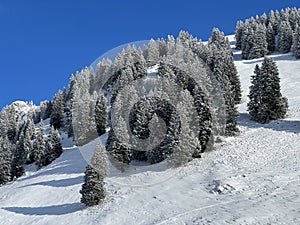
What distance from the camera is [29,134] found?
3095 inches

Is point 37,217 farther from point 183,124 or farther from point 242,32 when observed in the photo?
point 242,32

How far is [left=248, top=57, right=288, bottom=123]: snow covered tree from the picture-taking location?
57.2 metres

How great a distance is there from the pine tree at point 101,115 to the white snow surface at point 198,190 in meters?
14.7

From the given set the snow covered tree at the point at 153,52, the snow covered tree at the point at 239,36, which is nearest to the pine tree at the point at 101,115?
the snow covered tree at the point at 153,52

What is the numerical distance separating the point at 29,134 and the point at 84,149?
66.6 ft

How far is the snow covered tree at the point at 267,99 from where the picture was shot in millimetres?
57250

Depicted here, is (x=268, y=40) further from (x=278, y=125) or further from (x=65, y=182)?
(x=65, y=182)

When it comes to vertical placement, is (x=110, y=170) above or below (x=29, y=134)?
below

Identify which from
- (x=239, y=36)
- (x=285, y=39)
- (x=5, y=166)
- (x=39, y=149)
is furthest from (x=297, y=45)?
(x=5, y=166)

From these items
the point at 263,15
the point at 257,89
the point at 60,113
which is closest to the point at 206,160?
the point at 257,89

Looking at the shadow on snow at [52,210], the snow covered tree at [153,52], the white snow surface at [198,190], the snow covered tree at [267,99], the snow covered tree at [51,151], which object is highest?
→ the snow covered tree at [153,52]

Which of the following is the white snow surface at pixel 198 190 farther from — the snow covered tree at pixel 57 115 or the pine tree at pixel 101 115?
the snow covered tree at pixel 57 115

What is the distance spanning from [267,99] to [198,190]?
2422 centimetres

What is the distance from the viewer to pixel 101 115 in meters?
74.8
